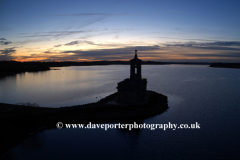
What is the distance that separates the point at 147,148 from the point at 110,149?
2.75 meters

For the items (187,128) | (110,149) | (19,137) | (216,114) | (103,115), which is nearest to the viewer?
(110,149)

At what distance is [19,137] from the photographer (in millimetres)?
13695

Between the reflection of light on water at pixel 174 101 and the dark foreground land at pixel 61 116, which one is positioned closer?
the dark foreground land at pixel 61 116

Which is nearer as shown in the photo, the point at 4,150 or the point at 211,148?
the point at 4,150

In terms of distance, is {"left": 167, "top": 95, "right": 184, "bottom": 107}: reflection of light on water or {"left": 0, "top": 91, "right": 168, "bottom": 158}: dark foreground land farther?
{"left": 167, "top": 95, "right": 184, "bottom": 107}: reflection of light on water

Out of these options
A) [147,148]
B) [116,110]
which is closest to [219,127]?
[147,148]

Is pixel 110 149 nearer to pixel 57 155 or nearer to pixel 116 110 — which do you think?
pixel 57 155

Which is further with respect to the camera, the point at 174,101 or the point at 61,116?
the point at 174,101

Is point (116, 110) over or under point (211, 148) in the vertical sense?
over

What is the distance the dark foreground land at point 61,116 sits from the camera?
1447 centimetres

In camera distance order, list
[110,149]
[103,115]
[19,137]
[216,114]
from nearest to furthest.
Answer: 1. [110,149]
2. [19,137]
3. [103,115]
4. [216,114]

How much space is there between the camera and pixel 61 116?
17.2 metres

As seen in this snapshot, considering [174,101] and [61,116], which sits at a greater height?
[61,116]

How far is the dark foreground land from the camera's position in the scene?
14.5 m
